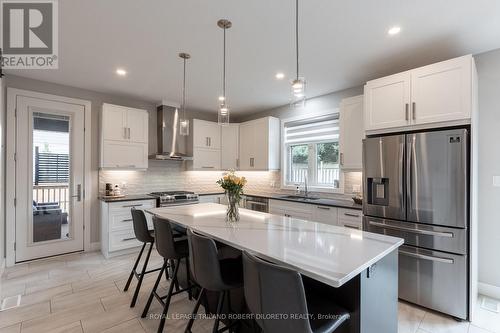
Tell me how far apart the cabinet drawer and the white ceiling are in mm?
2333

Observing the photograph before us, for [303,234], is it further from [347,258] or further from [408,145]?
[408,145]

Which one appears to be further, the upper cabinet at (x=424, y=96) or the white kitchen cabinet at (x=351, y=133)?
the white kitchen cabinet at (x=351, y=133)

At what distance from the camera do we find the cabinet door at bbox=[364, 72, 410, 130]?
267 centimetres

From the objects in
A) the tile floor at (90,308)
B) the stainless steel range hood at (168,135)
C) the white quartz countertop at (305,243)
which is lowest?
the tile floor at (90,308)

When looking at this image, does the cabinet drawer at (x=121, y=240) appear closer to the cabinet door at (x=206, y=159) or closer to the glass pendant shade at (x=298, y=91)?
the cabinet door at (x=206, y=159)

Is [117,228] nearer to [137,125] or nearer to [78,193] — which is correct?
[78,193]

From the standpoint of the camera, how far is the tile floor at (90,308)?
2.18 m

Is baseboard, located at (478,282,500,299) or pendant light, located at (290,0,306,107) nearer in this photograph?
pendant light, located at (290,0,306,107)

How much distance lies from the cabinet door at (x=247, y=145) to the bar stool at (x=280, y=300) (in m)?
3.92

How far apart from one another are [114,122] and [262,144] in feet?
8.74

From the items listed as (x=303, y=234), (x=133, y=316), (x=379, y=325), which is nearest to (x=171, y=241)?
(x=133, y=316)

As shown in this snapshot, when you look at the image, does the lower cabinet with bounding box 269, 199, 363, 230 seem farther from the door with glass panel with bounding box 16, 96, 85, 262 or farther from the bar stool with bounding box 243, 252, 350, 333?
the door with glass panel with bounding box 16, 96, 85, 262

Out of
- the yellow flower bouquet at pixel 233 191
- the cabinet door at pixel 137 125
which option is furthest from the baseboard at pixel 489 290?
the cabinet door at pixel 137 125
